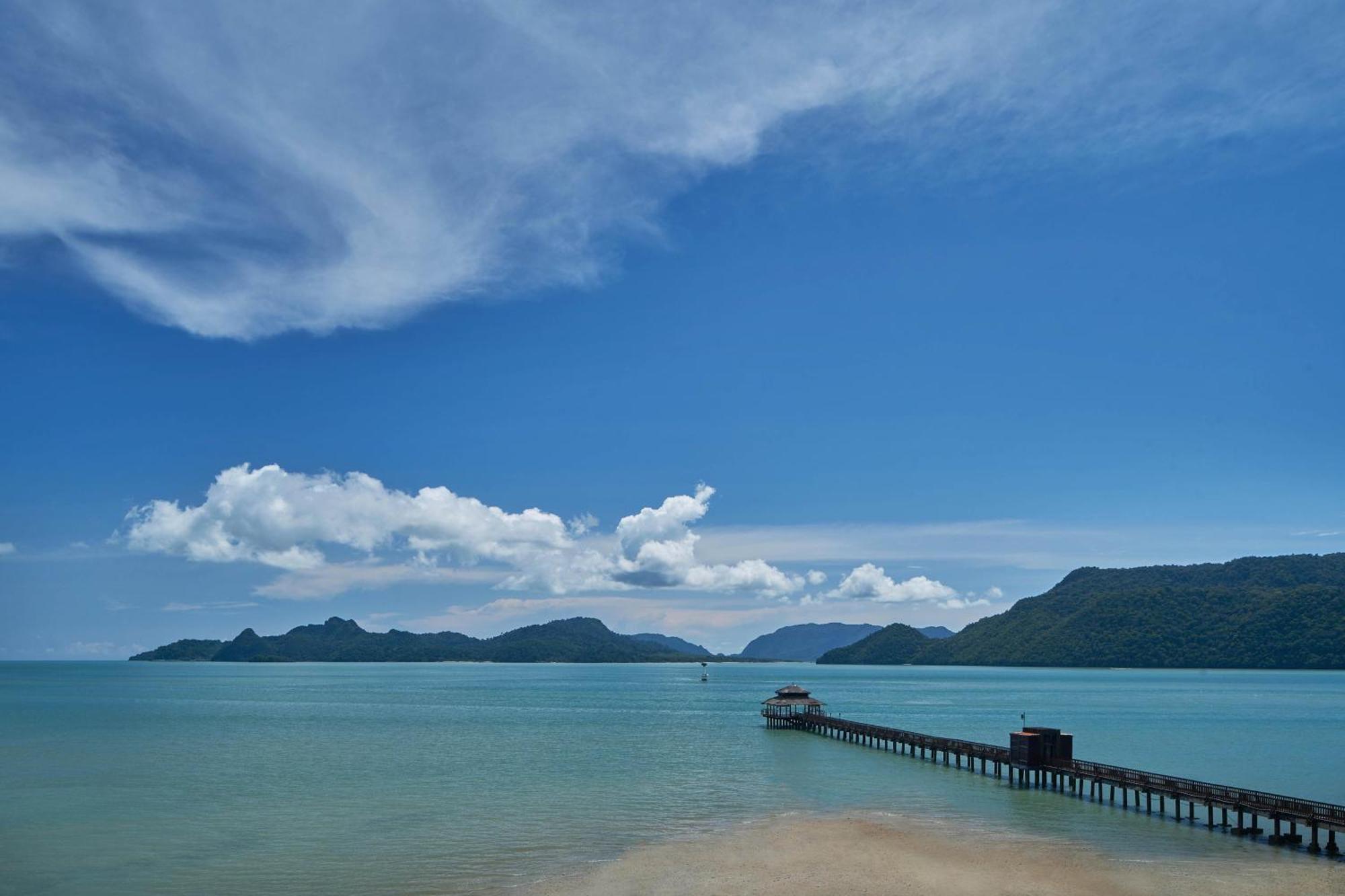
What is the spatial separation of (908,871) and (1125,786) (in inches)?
659

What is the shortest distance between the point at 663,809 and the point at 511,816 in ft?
20.5

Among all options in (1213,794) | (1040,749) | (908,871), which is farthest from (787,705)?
(908,871)

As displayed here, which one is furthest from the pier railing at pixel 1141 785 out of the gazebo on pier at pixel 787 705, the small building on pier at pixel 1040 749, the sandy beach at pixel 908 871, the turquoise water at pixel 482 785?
the gazebo on pier at pixel 787 705

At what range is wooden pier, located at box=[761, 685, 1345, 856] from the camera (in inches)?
1292

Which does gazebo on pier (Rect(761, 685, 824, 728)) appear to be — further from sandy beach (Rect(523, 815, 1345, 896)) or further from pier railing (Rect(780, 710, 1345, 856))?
sandy beach (Rect(523, 815, 1345, 896))

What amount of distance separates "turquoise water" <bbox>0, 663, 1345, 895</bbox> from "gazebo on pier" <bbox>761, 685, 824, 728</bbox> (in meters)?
3.94

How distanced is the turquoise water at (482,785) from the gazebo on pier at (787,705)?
3940 millimetres

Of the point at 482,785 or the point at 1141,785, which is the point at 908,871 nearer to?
the point at 1141,785

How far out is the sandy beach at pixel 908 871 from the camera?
26953mm

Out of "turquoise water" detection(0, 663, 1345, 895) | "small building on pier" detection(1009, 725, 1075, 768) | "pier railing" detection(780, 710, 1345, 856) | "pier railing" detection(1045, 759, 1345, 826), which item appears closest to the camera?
"turquoise water" detection(0, 663, 1345, 895)

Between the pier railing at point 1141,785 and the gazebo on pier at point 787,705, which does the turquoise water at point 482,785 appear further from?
the gazebo on pier at point 787,705

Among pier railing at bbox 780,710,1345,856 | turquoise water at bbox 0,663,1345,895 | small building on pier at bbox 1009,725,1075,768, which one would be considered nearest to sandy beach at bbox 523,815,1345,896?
turquoise water at bbox 0,663,1345,895

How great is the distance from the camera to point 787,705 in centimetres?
8112

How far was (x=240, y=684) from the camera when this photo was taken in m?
177
